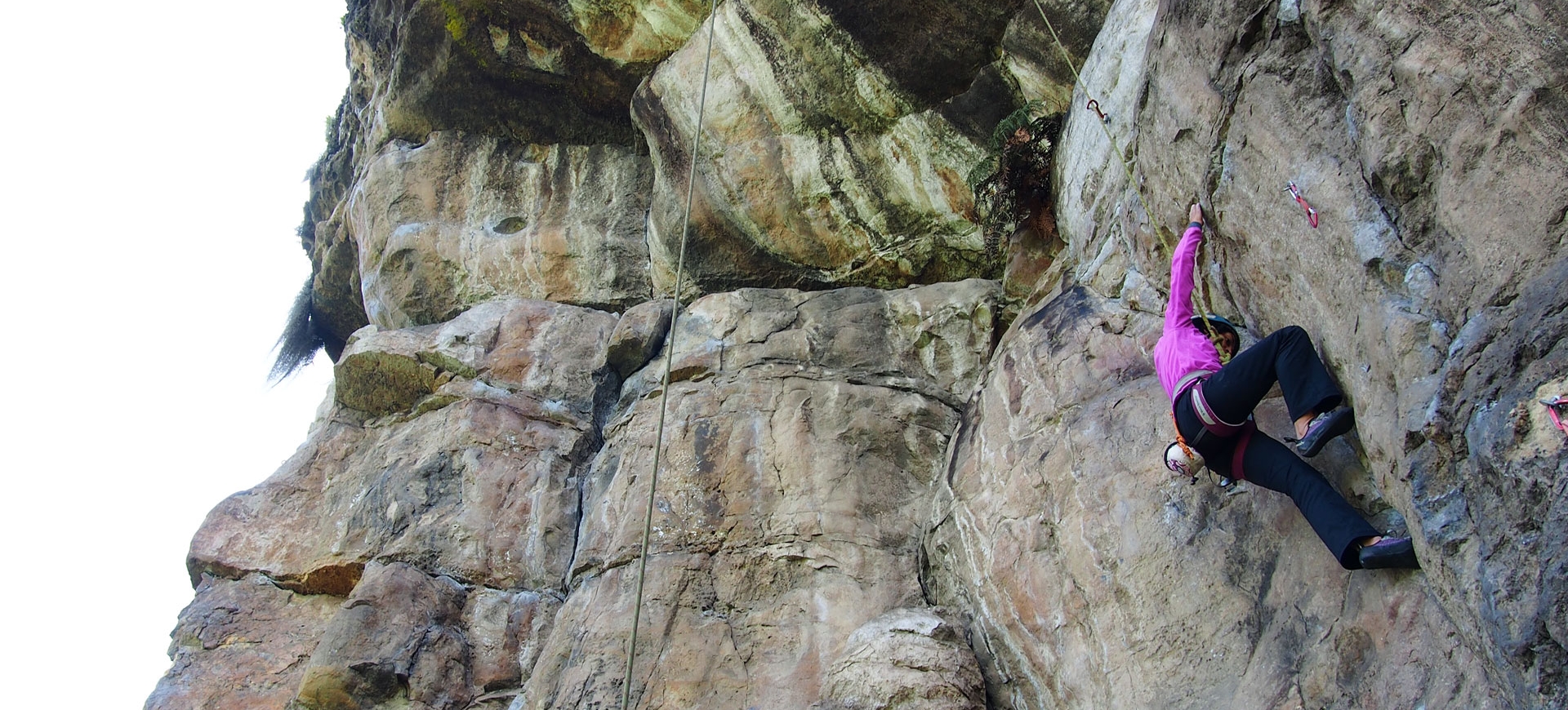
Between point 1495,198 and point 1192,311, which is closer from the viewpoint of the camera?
point 1495,198

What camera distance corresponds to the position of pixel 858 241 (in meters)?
9.70

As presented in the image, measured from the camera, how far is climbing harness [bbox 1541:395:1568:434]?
3631 mm

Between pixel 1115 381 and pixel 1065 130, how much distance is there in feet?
8.39

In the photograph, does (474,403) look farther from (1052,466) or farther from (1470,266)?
(1470,266)

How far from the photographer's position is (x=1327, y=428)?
16.1 feet

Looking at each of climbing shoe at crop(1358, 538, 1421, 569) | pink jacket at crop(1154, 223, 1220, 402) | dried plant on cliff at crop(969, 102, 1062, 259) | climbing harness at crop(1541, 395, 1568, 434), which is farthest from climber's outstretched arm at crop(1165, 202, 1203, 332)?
dried plant on cliff at crop(969, 102, 1062, 259)

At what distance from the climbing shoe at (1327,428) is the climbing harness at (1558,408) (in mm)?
1211

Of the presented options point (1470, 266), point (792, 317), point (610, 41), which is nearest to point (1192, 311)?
point (1470, 266)

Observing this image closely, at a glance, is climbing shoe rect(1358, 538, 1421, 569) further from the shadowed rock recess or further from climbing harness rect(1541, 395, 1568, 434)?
climbing harness rect(1541, 395, 1568, 434)

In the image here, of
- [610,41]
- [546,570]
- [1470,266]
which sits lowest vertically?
[546,570]

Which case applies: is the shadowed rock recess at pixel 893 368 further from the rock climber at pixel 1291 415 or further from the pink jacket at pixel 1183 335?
the pink jacket at pixel 1183 335

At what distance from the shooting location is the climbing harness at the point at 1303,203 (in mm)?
5145

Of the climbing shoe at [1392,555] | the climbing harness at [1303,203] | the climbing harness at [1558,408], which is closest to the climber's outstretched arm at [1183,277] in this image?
the climbing harness at [1303,203]

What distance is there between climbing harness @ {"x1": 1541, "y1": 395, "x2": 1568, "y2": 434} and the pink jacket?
180 cm
